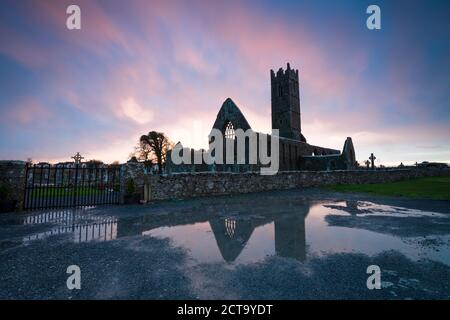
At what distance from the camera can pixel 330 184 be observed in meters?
22.2

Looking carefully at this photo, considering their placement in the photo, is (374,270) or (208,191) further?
(208,191)

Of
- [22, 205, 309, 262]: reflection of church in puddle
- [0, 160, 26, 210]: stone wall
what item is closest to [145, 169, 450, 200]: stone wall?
[22, 205, 309, 262]: reflection of church in puddle

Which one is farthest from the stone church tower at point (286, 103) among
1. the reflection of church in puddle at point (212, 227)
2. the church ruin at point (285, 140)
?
the reflection of church in puddle at point (212, 227)

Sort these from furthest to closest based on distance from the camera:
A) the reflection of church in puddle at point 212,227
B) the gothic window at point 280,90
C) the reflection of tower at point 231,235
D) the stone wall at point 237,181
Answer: the gothic window at point 280,90 < the stone wall at point 237,181 < the reflection of church in puddle at point 212,227 < the reflection of tower at point 231,235

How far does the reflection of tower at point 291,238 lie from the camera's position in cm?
428

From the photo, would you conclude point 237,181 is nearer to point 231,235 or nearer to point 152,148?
point 231,235

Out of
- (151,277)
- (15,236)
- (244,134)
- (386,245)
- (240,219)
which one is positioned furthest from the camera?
(244,134)

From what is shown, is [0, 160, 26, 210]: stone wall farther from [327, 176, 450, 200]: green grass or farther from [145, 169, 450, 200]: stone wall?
[327, 176, 450, 200]: green grass

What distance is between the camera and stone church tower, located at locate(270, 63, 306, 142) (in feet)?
155

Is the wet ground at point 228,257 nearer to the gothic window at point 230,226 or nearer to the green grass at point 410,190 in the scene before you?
the gothic window at point 230,226

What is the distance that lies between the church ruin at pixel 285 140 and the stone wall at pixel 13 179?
14.1 meters

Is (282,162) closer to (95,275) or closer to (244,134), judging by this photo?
(244,134)
